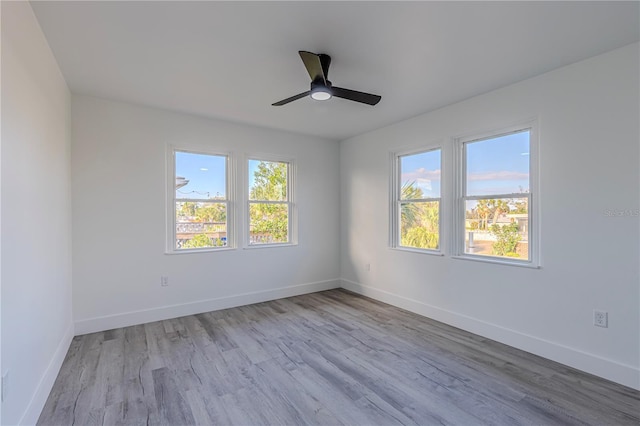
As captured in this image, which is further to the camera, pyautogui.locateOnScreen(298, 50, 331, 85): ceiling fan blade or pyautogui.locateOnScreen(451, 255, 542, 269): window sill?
pyautogui.locateOnScreen(451, 255, 542, 269): window sill

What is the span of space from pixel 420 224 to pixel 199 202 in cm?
302

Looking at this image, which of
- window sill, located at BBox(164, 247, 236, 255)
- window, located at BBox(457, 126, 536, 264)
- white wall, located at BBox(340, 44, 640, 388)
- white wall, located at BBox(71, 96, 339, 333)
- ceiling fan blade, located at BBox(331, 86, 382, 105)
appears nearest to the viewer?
white wall, located at BBox(340, 44, 640, 388)

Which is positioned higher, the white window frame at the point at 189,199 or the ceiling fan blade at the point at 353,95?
the ceiling fan blade at the point at 353,95

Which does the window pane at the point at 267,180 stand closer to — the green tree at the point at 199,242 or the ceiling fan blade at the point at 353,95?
the green tree at the point at 199,242

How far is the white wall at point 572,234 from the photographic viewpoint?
2395 mm

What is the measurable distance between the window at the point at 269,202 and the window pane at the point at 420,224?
5.87 ft

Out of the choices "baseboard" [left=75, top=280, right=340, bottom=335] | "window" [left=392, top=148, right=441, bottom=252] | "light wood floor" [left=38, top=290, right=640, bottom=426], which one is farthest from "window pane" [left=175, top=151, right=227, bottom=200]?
"window" [left=392, top=148, right=441, bottom=252]

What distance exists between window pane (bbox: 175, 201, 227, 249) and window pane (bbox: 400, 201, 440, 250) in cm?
257

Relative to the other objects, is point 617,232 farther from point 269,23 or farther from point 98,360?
point 98,360

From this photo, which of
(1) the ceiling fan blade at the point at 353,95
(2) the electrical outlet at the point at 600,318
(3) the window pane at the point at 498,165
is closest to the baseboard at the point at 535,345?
(2) the electrical outlet at the point at 600,318

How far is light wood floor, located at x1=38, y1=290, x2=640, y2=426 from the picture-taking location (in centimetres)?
204

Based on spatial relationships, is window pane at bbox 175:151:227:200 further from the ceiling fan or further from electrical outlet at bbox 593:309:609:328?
electrical outlet at bbox 593:309:609:328

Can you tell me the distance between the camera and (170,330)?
346 centimetres

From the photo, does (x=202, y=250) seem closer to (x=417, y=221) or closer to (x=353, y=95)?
(x=353, y=95)
